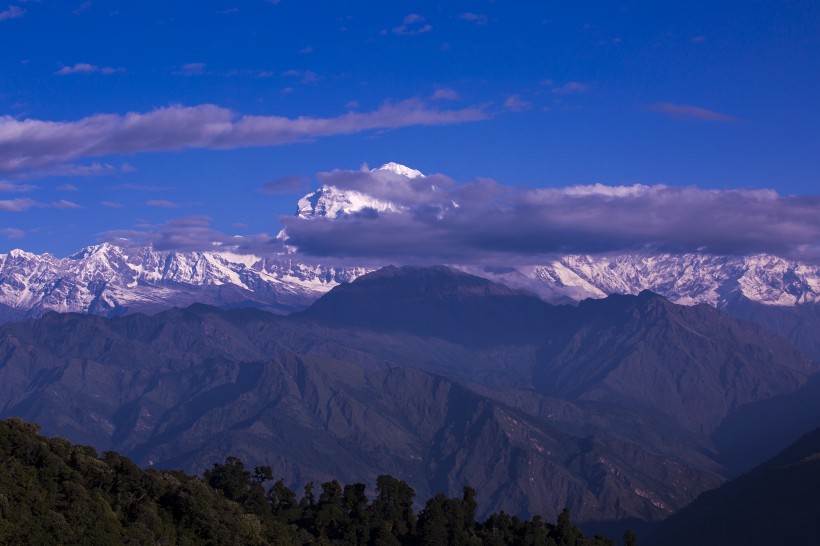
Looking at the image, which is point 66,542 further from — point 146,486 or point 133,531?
point 146,486

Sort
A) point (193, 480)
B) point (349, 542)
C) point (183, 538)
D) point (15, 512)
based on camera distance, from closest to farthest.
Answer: point (15, 512) < point (183, 538) < point (193, 480) < point (349, 542)

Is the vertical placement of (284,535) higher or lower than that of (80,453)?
lower

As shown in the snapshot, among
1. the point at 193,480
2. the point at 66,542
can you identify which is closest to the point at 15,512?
the point at 66,542

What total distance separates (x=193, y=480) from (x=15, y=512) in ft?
155

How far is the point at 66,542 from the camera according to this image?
13875 centimetres

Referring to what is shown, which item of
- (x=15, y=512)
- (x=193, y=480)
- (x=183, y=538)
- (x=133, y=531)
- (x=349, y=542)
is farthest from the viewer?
(x=349, y=542)

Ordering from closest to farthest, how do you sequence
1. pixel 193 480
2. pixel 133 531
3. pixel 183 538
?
pixel 133 531 → pixel 183 538 → pixel 193 480

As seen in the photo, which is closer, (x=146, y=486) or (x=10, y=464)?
(x=10, y=464)

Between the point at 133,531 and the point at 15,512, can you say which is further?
the point at 133,531

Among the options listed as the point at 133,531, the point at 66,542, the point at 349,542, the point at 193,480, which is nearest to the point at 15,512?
the point at 66,542

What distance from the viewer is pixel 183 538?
160750 mm

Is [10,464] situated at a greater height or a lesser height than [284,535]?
greater

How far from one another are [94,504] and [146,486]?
1870 cm

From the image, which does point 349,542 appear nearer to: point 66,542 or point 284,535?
point 284,535
